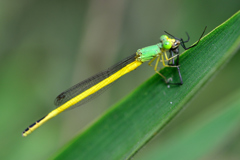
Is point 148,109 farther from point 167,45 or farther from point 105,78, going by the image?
point 105,78

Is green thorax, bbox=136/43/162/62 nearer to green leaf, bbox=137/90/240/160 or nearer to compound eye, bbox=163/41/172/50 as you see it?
compound eye, bbox=163/41/172/50

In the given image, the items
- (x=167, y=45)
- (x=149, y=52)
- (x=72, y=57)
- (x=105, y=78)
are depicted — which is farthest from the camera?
(x=72, y=57)

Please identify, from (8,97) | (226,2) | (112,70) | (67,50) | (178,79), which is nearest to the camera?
(178,79)

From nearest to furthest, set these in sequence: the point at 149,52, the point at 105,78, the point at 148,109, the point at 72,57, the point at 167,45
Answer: the point at 148,109
the point at 167,45
the point at 149,52
the point at 105,78
the point at 72,57

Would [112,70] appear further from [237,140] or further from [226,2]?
[226,2]

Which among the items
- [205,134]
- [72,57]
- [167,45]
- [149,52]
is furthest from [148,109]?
[72,57]

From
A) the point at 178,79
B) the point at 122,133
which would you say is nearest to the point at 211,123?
the point at 178,79

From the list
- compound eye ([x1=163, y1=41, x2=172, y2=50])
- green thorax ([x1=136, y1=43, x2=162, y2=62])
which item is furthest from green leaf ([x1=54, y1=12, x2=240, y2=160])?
green thorax ([x1=136, y1=43, x2=162, y2=62])
